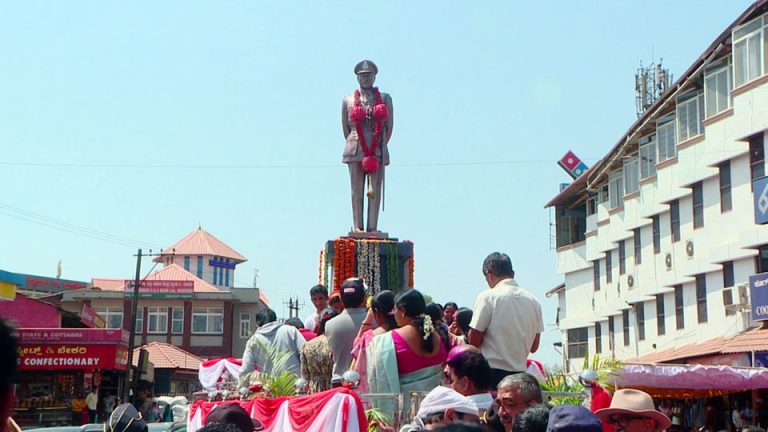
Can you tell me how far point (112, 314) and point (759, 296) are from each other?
183ft

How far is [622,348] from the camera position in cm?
4394

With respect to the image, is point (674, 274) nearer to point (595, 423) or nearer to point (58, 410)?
point (58, 410)

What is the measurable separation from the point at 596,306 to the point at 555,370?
128 ft

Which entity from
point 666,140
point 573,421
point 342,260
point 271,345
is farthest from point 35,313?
point 573,421

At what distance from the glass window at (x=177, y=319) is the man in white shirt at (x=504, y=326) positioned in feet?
227

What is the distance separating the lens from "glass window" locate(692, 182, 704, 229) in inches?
1416

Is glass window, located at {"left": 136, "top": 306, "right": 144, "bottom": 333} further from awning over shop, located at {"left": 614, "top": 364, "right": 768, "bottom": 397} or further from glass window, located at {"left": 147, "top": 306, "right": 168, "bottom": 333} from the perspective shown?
awning over shop, located at {"left": 614, "top": 364, "right": 768, "bottom": 397}

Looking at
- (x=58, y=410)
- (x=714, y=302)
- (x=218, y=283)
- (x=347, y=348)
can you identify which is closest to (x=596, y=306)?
(x=714, y=302)

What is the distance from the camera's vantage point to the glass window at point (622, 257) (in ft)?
144

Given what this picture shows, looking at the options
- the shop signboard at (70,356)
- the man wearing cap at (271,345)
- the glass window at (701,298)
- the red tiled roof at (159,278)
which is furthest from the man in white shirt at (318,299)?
the red tiled roof at (159,278)

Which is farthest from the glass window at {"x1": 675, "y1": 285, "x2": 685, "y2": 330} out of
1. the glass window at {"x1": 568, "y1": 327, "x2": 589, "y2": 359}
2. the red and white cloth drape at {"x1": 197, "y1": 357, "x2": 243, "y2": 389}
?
the red and white cloth drape at {"x1": 197, "y1": 357, "x2": 243, "y2": 389}

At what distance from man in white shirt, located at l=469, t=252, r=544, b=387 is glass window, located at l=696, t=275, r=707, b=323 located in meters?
29.5

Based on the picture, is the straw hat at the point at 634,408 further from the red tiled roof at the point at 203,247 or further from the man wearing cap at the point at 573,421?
the red tiled roof at the point at 203,247

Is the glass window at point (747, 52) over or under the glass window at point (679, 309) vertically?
over
